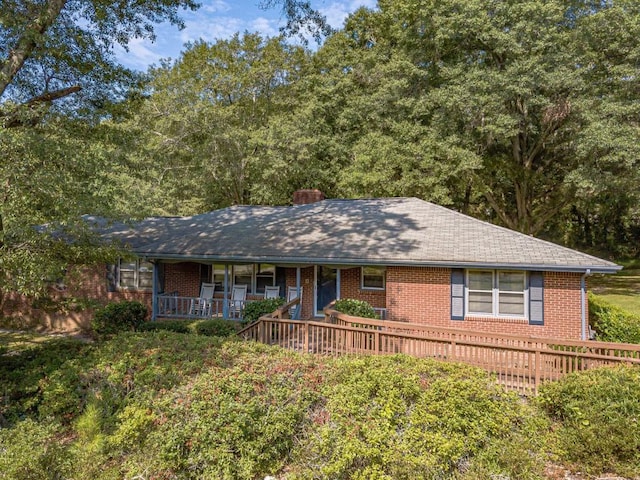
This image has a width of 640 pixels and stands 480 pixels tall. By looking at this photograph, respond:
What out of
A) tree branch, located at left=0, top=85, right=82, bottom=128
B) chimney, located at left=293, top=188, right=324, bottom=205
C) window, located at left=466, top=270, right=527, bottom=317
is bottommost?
window, located at left=466, top=270, right=527, bottom=317

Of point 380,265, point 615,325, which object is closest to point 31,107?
point 380,265

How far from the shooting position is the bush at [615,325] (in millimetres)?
10734

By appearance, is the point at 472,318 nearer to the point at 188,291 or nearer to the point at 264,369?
the point at 264,369

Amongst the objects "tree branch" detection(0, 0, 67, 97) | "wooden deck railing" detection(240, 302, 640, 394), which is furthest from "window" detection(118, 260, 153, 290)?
"tree branch" detection(0, 0, 67, 97)

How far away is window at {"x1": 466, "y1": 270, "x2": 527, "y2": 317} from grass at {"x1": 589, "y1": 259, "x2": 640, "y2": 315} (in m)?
8.70

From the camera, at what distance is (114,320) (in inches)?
493

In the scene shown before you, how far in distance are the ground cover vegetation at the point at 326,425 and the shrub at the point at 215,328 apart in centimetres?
506

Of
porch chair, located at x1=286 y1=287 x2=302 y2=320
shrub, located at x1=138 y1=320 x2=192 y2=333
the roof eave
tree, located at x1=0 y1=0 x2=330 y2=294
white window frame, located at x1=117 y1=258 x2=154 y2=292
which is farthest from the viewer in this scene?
white window frame, located at x1=117 y1=258 x2=154 y2=292

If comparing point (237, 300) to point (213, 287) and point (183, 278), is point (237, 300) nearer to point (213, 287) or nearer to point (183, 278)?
point (213, 287)

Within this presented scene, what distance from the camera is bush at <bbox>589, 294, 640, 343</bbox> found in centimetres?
1073

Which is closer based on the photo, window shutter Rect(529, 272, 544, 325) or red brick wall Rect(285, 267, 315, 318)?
window shutter Rect(529, 272, 544, 325)

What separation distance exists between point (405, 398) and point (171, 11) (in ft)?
36.9

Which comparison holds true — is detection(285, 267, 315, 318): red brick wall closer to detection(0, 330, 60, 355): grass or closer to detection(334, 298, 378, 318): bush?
detection(334, 298, 378, 318): bush

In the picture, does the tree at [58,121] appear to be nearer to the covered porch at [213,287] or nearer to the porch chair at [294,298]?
the covered porch at [213,287]
